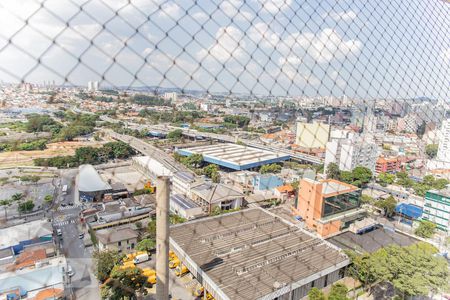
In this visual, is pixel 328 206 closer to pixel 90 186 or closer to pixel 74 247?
pixel 74 247

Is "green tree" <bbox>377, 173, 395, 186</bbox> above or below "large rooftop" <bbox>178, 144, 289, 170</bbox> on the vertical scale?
below

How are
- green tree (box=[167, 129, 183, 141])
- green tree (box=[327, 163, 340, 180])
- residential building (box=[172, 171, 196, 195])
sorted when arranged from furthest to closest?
green tree (box=[167, 129, 183, 141]), green tree (box=[327, 163, 340, 180]), residential building (box=[172, 171, 196, 195])

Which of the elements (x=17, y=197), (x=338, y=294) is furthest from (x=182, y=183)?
(x=338, y=294)

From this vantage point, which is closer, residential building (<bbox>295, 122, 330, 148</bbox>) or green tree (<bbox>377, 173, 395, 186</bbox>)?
residential building (<bbox>295, 122, 330, 148</bbox>)

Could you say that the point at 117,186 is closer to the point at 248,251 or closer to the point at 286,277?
the point at 248,251

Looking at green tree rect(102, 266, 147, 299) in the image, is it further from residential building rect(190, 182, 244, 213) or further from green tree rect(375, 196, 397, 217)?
green tree rect(375, 196, 397, 217)

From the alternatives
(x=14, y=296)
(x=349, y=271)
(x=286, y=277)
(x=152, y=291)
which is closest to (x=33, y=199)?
(x=14, y=296)

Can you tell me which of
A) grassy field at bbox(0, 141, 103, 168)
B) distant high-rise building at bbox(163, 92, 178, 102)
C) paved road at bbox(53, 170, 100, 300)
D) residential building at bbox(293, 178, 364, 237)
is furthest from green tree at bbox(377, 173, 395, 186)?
grassy field at bbox(0, 141, 103, 168)

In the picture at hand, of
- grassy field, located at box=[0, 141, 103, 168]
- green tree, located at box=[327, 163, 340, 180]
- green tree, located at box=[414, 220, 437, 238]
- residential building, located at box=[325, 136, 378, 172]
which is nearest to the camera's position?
green tree, located at box=[414, 220, 437, 238]
